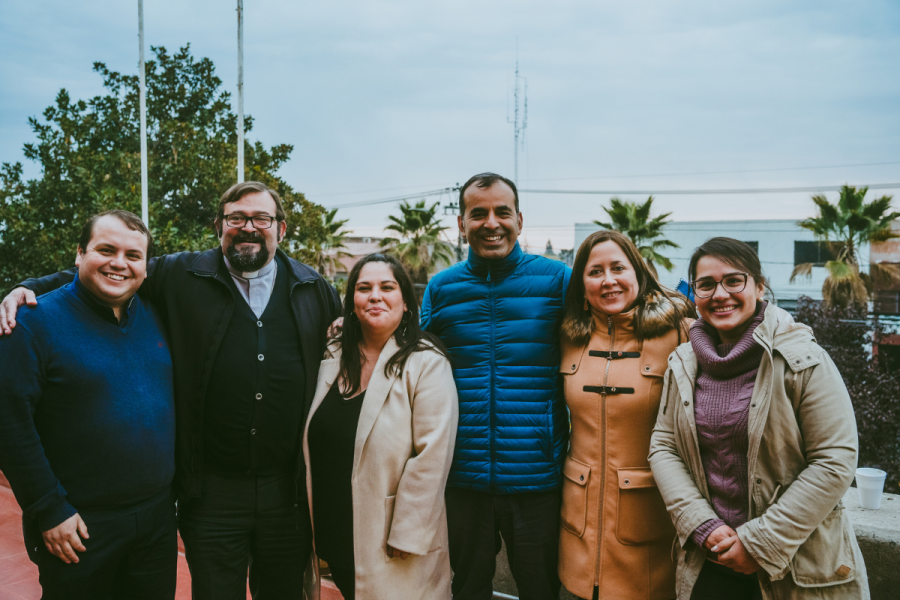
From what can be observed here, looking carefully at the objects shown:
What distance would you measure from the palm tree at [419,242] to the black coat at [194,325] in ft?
67.7

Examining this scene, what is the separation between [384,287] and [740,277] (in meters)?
1.43

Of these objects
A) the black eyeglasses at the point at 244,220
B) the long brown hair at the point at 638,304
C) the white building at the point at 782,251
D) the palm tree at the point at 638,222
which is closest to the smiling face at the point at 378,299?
the black eyeglasses at the point at 244,220

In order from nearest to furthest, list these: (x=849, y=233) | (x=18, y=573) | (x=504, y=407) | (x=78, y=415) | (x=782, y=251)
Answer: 1. (x=78, y=415)
2. (x=504, y=407)
3. (x=18, y=573)
4. (x=849, y=233)
5. (x=782, y=251)

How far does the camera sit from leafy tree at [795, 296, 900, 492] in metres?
9.59

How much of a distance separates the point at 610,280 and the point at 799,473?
97 cm

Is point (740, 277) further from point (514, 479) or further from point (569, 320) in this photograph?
point (514, 479)

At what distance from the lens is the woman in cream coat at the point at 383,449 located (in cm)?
227

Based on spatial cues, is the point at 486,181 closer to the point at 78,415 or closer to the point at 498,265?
the point at 498,265

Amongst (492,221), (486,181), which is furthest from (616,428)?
(486,181)

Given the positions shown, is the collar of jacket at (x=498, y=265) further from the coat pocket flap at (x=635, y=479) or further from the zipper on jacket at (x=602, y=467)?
the coat pocket flap at (x=635, y=479)

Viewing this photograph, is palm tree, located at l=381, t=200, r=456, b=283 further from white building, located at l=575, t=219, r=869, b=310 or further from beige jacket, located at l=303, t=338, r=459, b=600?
beige jacket, located at l=303, t=338, r=459, b=600

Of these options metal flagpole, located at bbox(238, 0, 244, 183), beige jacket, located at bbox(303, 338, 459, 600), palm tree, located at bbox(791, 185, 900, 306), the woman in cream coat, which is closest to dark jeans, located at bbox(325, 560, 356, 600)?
the woman in cream coat

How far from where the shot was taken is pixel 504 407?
97.8 inches

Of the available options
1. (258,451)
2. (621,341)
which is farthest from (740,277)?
(258,451)
